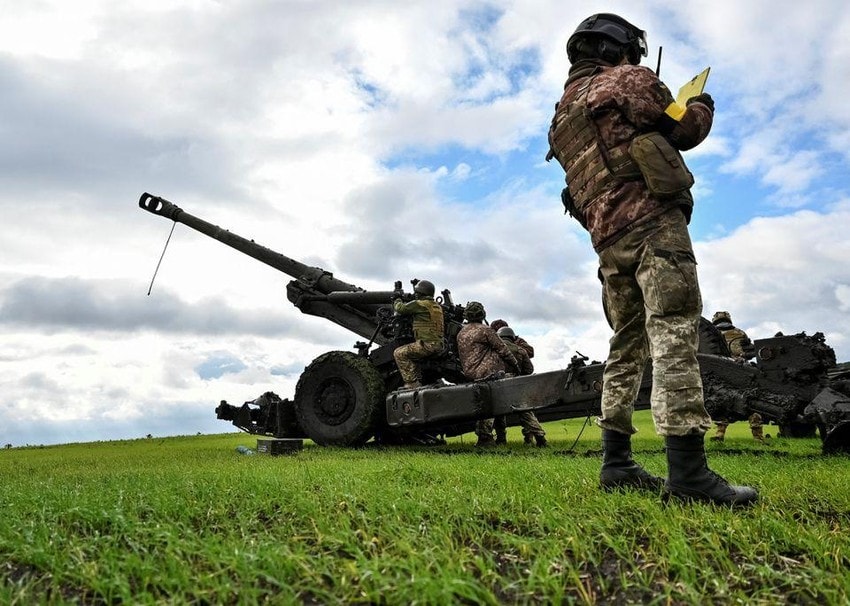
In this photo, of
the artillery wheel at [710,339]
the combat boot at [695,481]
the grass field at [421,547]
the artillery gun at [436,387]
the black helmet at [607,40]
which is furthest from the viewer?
the artillery wheel at [710,339]

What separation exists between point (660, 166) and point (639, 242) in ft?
1.08

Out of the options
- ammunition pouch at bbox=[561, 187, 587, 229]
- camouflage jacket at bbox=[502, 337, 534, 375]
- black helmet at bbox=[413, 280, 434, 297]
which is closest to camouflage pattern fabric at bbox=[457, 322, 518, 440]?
black helmet at bbox=[413, 280, 434, 297]

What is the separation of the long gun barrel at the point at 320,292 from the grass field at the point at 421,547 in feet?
21.0

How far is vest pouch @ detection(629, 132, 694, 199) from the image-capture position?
268cm

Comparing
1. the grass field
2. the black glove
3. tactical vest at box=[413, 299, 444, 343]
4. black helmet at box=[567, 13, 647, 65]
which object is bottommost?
the grass field

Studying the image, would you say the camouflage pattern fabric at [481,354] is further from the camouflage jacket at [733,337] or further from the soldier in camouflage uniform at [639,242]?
the soldier in camouflage uniform at [639,242]

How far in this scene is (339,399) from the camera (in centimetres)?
814

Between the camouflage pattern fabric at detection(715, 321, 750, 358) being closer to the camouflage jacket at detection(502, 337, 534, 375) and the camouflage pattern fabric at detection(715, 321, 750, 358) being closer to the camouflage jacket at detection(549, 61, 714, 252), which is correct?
the camouflage jacket at detection(502, 337, 534, 375)

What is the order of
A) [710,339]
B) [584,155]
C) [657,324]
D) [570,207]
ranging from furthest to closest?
[710,339]
[570,207]
[584,155]
[657,324]

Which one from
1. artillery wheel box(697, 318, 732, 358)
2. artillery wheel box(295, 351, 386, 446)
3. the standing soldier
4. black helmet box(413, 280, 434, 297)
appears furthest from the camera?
black helmet box(413, 280, 434, 297)

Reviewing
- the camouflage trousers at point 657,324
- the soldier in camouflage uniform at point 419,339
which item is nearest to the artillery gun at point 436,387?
the soldier in camouflage uniform at point 419,339

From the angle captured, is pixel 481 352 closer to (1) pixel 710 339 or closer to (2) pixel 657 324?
(1) pixel 710 339

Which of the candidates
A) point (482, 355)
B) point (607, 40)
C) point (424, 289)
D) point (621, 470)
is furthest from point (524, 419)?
point (607, 40)

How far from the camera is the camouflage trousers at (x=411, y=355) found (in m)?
8.04
